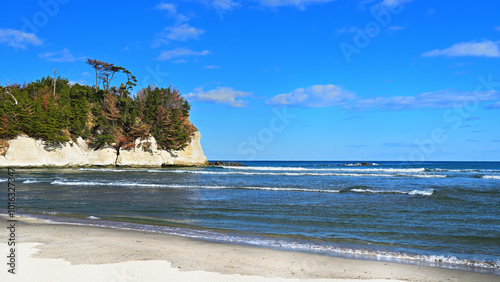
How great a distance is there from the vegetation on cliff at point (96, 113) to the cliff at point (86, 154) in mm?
1134

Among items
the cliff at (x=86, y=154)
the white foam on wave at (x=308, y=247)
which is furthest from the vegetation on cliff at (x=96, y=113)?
the white foam on wave at (x=308, y=247)

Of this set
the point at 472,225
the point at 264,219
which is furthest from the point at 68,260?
the point at 472,225

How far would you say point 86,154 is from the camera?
53781 millimetres

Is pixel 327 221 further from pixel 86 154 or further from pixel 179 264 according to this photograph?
pixel 86 154

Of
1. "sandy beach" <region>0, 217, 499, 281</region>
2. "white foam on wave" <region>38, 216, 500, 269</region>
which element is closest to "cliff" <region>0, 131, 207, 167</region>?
"white foam on wave" <region>38, 216, 500, 269</region>

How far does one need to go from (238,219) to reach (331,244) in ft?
13.7

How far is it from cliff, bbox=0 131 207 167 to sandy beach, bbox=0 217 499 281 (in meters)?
45.2

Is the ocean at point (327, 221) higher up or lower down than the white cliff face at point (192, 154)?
lower down

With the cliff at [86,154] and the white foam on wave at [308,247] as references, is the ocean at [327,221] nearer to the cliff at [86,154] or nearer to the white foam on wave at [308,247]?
the white foam on wave at [308,247]

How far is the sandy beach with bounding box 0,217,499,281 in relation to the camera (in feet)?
17.8

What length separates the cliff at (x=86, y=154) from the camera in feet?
147

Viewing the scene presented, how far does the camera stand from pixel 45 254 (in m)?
6.48

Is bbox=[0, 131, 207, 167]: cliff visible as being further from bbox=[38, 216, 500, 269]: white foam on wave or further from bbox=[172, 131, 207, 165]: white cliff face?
bbox=[38, 216, 500, 269]: white foam on wave

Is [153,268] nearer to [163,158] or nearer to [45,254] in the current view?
[45,254]
